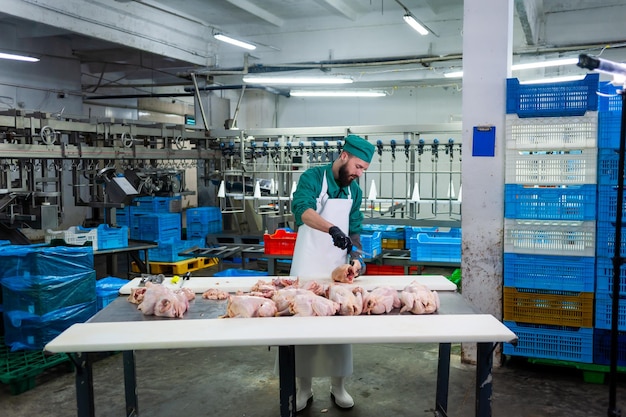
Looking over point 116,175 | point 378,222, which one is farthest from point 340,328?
point 116,175

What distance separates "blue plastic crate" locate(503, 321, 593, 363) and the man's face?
1962mm

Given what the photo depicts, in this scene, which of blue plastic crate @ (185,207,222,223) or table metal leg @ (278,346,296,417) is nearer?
table metal leg @ (278,346,296,417)

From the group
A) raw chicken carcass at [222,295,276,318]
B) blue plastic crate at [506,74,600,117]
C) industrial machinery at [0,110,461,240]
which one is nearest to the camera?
raw chicken carcass at [222,295,276,318]

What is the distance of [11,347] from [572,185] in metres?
4.74

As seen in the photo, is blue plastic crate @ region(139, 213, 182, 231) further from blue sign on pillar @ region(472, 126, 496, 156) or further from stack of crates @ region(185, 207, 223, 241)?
blue sign on pillar @ region(472, 126, 496, 156)

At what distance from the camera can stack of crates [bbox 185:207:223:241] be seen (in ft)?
30.0

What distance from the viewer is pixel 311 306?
2928 millimetres

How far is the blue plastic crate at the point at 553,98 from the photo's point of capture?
4.28 m

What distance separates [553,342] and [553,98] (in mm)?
1996

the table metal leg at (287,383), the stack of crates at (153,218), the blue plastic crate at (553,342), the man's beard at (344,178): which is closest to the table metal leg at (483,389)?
the table metal leg at (287,383)

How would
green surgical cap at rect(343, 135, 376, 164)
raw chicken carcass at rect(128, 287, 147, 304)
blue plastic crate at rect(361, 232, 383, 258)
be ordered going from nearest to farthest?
raw chicken carcass at rect(128, 287, 147, 304), green surgical cap at rect(343, 135, 376, 164), blue plastic crate at rect(361, 232, 383, 258)

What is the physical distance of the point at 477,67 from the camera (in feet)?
15.1

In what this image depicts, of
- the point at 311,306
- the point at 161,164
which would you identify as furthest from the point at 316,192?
the point at 161,164

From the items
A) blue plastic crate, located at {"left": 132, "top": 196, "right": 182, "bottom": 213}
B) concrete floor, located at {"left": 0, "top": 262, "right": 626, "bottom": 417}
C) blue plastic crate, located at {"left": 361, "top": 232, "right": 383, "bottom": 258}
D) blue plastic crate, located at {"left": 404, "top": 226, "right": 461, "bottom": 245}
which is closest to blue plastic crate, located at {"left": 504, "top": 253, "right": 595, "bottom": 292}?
concrete floor, located at {"left": 0, "top": 262, "right": 626, "bottom": 417}
